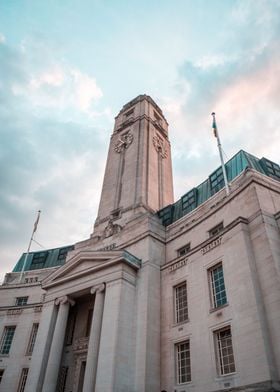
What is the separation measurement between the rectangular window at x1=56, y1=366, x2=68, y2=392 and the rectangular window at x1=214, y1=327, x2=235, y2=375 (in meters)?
14.2

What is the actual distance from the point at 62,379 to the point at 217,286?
15452 millimetres

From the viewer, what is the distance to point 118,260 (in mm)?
28344

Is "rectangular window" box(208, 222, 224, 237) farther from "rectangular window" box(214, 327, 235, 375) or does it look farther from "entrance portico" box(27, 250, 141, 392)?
"rectangular window" box(214, 327, 235, 375)

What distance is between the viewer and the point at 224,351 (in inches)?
840

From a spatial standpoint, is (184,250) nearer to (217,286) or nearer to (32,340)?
(217,286)

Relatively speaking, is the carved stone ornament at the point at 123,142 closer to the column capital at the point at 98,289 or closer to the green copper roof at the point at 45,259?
the green copper roof at the point at 45,259

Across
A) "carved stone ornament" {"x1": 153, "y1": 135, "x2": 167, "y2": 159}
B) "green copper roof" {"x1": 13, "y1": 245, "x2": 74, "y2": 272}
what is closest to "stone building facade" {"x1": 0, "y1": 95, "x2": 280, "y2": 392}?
"green copper roof" {"x1": 13, "y1": 245, "x2": 74, "y2": 272}

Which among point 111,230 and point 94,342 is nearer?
point 94,342

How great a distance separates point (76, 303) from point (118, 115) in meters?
36.3

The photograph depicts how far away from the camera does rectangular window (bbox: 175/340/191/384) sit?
75.6 ft

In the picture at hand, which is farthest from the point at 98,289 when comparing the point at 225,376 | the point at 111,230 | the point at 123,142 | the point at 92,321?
the point at 123,142

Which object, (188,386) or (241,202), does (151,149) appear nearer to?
(241,202)

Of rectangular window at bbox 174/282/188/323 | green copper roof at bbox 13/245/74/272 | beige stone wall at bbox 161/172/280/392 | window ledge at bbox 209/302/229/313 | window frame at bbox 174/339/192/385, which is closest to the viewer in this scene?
beige stone wall at bbox 161/172/280/392

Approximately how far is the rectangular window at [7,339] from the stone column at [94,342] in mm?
14979
